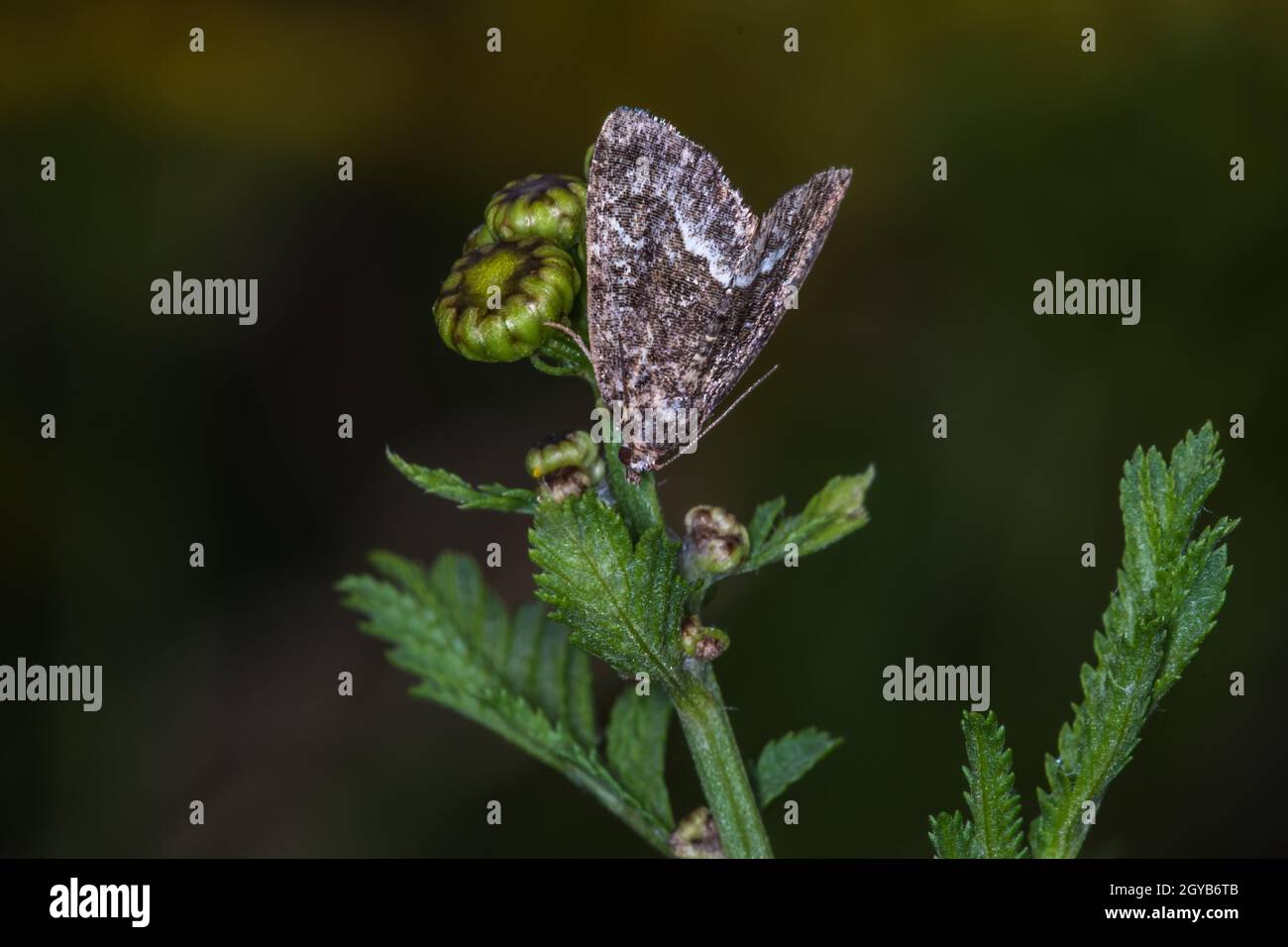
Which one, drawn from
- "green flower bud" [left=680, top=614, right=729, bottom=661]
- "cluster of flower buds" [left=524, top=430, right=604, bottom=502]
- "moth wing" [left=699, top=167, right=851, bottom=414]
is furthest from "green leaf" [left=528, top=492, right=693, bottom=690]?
"moth wing" [left=699, top=167, right=851, bottom=414]

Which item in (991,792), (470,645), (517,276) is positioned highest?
(517,276)

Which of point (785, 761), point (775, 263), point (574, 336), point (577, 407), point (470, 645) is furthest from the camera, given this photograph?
point (577, 407)

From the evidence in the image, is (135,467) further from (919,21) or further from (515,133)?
(919,21)

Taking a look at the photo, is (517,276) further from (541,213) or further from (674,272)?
(674,272)

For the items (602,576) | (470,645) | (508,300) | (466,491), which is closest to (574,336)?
(508,300)

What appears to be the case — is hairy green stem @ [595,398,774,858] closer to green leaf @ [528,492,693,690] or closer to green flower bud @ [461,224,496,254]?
green leaf @ [528,492,693,690]
